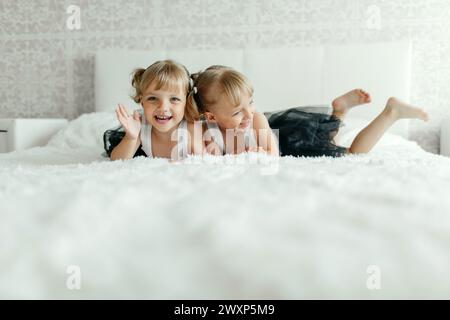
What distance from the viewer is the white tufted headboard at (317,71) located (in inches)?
100.0

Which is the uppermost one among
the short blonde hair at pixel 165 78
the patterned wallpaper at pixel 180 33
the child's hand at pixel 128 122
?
the patterned wallpaper at pixel 180 33

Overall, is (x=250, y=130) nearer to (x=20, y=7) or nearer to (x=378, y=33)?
(x=378, y=33)

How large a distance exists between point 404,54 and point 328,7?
0.55 meters

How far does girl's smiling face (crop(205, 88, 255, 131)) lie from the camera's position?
64.6 inches

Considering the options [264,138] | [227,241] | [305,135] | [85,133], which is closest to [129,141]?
[264,138]

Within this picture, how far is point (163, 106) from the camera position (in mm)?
1553

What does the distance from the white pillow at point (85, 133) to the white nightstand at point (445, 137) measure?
1805 mm

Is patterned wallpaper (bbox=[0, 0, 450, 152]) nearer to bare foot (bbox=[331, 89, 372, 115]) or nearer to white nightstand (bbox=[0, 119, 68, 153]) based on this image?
white nightstand (bbox=[0, 119, 68, 153])

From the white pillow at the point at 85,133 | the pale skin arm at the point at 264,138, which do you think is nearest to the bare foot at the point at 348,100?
the pale skin arm at the point at 264,138

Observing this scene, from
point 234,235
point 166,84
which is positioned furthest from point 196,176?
point 166,84

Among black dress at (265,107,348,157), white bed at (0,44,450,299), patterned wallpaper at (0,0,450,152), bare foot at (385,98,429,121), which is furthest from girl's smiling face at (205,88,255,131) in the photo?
patterned wallpaper at (0,0,450,152)

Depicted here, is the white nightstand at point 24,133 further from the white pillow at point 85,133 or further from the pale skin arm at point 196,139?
the pale skin arm at point 196,139

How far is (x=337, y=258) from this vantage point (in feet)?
1.69

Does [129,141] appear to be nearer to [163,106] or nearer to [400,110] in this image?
[163,106]
